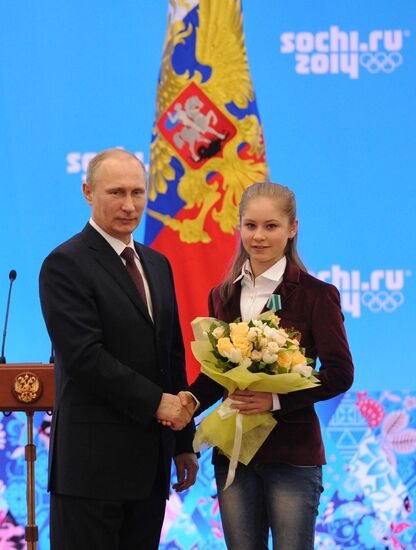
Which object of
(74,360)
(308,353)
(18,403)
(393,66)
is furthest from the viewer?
(393,66)

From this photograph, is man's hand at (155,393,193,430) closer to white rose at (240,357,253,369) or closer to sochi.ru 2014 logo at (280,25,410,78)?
white rose at (240,357,253,369)

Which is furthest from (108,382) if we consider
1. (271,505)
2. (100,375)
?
(271,505)

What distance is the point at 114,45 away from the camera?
400 centimetres

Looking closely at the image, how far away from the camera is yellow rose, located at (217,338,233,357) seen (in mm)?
2011

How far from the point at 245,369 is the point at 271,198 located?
51cm

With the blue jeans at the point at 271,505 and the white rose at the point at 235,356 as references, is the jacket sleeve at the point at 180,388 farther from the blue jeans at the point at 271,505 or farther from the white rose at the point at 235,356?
the white rose at the point at 235,356

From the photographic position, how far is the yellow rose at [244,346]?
1992 millimetres

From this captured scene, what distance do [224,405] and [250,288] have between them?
1.15 feet

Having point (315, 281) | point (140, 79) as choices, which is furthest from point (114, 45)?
point (315, 281)

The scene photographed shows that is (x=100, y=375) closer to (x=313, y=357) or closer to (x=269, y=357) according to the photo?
(x=269, y=357)

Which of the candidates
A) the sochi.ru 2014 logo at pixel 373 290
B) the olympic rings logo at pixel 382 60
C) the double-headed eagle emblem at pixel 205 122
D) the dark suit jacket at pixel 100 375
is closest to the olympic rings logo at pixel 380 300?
the sochi.ru 2014 logo at pixel 373 290

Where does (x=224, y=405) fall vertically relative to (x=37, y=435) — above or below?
above

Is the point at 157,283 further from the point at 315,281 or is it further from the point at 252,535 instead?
the point at 252,535

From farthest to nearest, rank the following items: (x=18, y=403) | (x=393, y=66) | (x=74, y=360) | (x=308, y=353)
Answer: (x=393, y=66) < (x=18, y=403) < (x=308, y=353) < (x=74, y=360)
